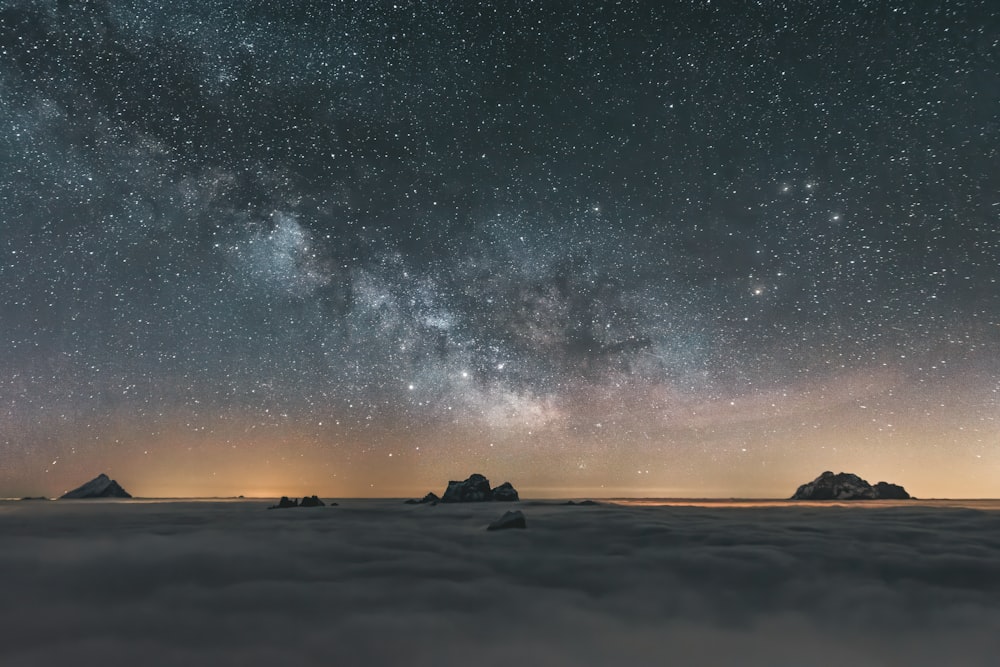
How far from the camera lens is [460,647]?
18.4 feet

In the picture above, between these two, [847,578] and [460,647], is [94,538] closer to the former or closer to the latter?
[460,647]

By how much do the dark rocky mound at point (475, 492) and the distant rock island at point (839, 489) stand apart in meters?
60.7

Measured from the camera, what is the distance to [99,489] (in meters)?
126

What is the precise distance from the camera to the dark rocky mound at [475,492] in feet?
210

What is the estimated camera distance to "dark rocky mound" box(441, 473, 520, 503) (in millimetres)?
64125

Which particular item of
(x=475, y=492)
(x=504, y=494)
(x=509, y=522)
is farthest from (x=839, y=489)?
(x=509, y=522)

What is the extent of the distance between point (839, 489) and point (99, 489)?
16836 cm

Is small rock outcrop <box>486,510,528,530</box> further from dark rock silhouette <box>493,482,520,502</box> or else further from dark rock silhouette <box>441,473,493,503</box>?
dark rock silhouette <box>493,482,520,502</box>

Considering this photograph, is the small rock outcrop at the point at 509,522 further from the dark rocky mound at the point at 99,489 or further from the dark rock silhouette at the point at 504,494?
the dark rocky mound at the point at 99,489

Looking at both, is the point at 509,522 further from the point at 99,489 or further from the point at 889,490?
the point at 99,489

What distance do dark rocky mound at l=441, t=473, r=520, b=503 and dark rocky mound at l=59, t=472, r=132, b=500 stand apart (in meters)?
104

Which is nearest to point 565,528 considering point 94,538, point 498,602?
point 498,602

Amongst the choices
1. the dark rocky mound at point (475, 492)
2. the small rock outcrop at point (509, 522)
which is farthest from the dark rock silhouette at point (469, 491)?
the small rock outcrop at point (509, 522)

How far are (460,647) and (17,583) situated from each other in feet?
28.2
